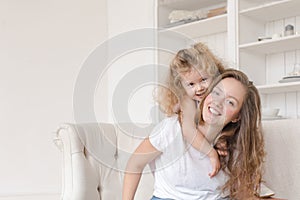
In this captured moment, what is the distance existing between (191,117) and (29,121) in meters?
1.94

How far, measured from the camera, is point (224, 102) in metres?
1.29

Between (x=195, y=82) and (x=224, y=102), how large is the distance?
11 centimetres

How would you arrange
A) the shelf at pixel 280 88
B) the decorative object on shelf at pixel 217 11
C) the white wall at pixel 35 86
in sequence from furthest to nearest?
1. the white wall at pixel 35 86
2. the decorative object on shelf at pixel 217 11
3. the shelf at pixel 280 88

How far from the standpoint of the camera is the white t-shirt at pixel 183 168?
1.32m

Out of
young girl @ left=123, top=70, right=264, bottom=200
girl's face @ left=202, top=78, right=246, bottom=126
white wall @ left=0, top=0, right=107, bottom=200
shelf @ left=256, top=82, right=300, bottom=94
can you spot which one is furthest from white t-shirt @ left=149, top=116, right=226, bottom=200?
white wall @ left=0, top=0, right=107, bottom=200

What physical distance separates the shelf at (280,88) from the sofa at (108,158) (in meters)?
0.79

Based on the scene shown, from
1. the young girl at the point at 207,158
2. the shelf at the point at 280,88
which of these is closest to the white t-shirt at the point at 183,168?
the young girl at the point at 207,158

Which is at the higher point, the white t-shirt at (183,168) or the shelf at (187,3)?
the shelf at (187,3)

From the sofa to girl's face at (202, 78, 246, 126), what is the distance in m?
0.27

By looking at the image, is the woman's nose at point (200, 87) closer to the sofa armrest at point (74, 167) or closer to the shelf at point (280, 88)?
the sofa armrest at point (74, 167)

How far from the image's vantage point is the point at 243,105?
1.32 m

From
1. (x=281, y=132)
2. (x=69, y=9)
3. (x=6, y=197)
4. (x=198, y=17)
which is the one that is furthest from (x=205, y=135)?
(x=69, y=9)

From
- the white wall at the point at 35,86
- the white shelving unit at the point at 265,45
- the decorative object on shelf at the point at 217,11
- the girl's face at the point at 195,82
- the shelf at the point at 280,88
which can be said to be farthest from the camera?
the white wall at the point at 35,86

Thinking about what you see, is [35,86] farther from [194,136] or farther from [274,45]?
[194,136]
